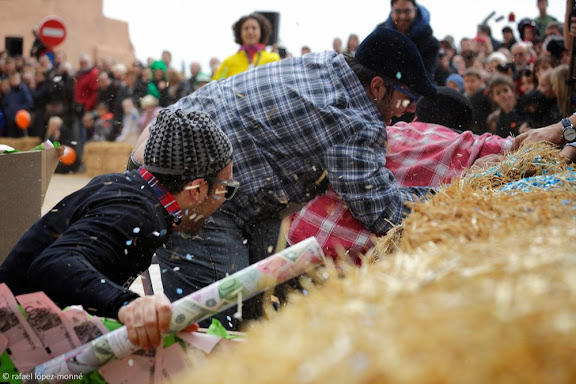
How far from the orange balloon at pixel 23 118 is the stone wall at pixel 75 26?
345 inches

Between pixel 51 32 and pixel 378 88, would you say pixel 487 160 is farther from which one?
pixel 51 32

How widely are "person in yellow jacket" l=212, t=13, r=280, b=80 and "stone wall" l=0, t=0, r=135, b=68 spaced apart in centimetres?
1706

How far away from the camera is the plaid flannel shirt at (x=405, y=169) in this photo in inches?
129

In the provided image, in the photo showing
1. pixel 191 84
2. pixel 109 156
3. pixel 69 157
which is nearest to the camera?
pixel 191 84

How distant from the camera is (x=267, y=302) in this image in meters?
3.39

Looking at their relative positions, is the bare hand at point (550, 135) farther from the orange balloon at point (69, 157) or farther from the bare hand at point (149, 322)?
the orange balloon at point (69, 157)

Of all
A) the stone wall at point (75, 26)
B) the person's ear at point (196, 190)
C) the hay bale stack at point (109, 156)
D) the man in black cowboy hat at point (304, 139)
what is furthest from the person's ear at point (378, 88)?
the stone wall at point (75, 26)

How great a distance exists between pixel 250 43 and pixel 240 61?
22 cm

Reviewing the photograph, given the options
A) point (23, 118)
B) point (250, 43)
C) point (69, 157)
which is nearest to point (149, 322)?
point (250, 43)

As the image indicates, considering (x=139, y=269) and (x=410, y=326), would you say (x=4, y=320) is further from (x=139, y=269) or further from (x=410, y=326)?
(x=410, y=326)

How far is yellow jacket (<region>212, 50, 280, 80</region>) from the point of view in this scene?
22.6ft

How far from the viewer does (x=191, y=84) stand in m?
11.8

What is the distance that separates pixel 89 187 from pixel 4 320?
0.67 meters

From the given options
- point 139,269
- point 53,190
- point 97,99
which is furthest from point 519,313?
point 97,99
